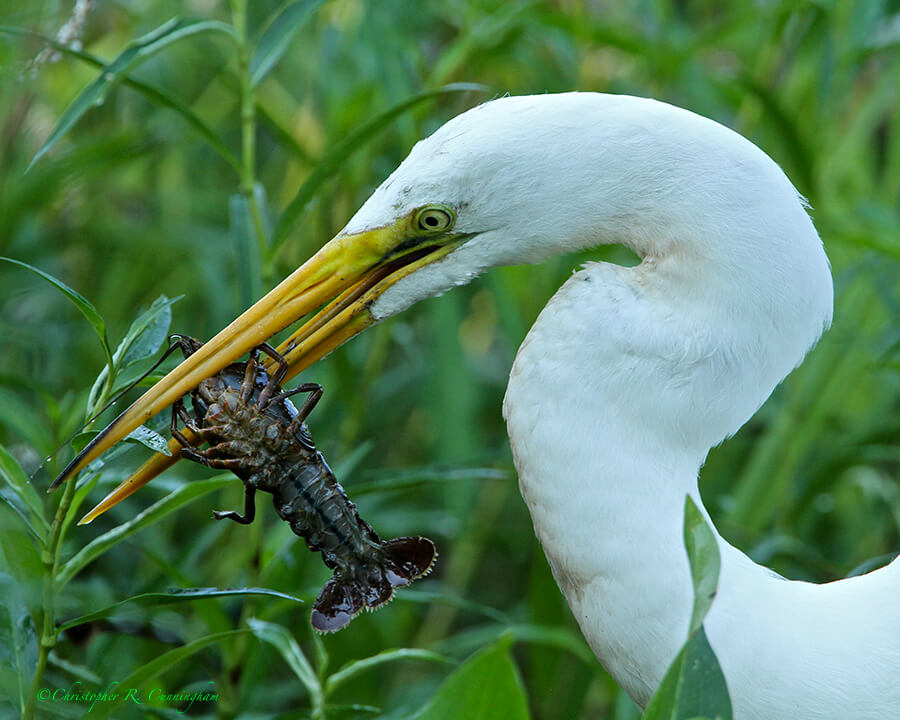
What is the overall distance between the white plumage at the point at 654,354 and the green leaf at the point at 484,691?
5.5 inches

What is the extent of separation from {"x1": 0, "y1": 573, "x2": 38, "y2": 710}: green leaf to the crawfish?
186mm

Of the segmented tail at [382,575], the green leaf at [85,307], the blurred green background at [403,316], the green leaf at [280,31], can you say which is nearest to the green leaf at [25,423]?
the blurred green background at [403,316]

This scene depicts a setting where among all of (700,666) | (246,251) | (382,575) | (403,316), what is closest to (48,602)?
(382,575)

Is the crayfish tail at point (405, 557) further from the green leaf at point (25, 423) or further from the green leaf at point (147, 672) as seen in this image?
the green leaf at point (25, 423)

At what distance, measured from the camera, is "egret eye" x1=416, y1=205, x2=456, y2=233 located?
940mm

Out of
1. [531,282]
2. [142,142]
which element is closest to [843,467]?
[531,282]

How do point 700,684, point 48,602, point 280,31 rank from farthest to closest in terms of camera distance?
1. point 280,31
2. point 48,602
3. point 700,684

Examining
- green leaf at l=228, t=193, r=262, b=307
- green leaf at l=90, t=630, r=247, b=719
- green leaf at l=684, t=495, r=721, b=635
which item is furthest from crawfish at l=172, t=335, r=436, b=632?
green leaf at l=684, t=495, r=721, b=635

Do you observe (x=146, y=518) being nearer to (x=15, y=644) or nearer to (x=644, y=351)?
(x=15, y=644)

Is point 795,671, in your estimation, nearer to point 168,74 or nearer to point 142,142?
point 142,142

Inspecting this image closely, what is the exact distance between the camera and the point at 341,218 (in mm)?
1801

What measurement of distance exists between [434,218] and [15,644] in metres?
0.54

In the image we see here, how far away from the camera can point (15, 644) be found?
0.95 metres

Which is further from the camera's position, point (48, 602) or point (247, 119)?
point (247, 119)
